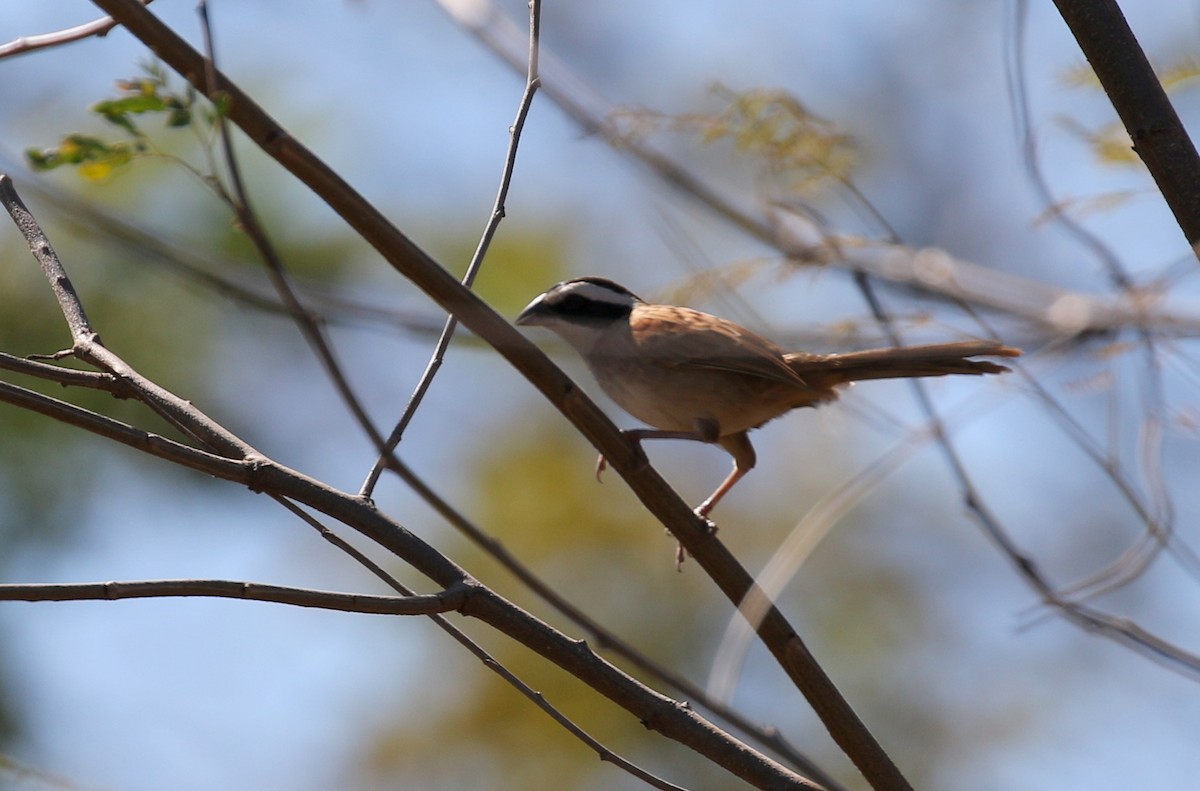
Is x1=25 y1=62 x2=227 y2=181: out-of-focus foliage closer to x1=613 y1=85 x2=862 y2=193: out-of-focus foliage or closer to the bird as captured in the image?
the bird

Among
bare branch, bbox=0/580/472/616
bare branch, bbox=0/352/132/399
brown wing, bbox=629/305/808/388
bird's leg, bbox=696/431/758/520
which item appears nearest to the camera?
bare branch, bbox=0/580/472/616

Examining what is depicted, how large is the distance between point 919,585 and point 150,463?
722cm

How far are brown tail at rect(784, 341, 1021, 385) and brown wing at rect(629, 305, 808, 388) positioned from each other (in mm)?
85

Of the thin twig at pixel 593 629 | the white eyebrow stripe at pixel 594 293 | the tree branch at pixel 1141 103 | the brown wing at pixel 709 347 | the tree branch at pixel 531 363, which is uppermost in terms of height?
the white eyebrow stripe at pixel 594 293

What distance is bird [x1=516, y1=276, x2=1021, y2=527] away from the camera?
455 centimetres

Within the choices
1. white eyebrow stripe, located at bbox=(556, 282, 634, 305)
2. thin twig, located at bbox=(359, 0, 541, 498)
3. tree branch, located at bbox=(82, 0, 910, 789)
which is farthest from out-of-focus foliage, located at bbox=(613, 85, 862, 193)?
tree branch, located at bbox=(82, 0, 910, 789)

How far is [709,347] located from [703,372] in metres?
0.10

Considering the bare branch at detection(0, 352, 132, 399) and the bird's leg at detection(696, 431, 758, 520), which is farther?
the bird's leg at detection(696, 431, 758, 520)

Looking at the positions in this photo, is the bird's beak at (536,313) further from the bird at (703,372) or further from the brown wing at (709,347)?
the brown wing at (709,347)

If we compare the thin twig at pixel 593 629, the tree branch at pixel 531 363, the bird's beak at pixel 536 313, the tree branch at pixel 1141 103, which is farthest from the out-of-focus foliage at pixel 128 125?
the bird's beak at pixel 536 313

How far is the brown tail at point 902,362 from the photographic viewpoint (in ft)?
12.8

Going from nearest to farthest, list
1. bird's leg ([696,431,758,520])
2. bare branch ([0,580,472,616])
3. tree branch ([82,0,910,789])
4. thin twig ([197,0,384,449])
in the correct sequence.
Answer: thin twig ([197,0,384,449]) → tree branch ([82,0,910,789]) → bare branch ([0,580,472,616]) → bird's leg ([696,431,758,520])

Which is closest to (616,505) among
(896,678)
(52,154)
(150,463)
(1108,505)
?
(896,678)

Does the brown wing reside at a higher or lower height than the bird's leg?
higher
